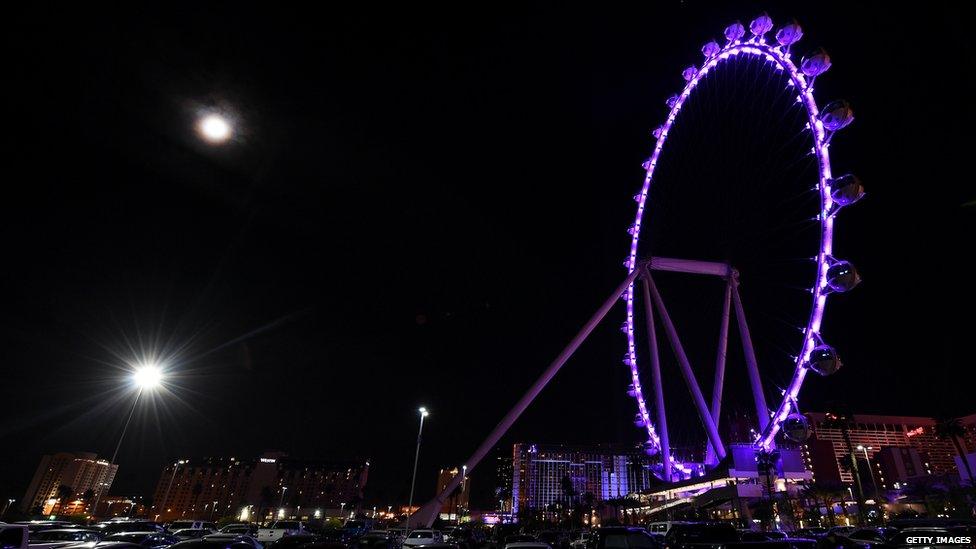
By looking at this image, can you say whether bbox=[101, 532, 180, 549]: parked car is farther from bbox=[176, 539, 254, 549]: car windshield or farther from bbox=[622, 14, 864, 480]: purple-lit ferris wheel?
bbox=[622, 14, 864, 480]: purple-lit ferris wheel

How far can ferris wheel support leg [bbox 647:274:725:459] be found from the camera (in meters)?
44.6

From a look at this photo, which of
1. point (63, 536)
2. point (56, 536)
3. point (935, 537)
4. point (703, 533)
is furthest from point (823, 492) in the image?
point (56, 536)

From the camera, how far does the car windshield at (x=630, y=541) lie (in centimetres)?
1383

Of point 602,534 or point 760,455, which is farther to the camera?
point 760,455

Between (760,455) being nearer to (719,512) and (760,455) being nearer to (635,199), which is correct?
(635,199)

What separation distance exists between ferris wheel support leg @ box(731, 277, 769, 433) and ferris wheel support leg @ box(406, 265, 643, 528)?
9756 mm

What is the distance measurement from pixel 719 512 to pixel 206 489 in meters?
196

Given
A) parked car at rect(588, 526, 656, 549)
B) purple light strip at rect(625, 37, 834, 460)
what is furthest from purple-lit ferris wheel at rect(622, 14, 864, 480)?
parked car at rect(588, 526, 656, 549)

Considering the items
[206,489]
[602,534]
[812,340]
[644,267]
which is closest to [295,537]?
[602,534]

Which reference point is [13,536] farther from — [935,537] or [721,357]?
[721,357]

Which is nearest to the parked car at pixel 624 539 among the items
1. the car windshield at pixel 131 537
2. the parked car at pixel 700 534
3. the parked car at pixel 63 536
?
the parked car at pixel 700 534

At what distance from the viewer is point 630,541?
1392cm

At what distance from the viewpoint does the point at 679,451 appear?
66.6 meters

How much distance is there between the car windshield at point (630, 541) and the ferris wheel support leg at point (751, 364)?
29.9 m
